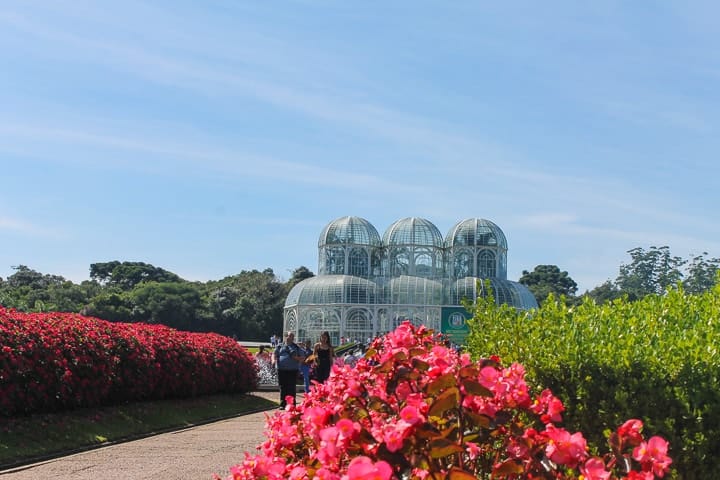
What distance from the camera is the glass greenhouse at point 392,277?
5891 centimetres

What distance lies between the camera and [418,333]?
17.3 ft

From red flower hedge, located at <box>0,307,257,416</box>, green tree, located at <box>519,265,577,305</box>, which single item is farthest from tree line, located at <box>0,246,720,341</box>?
red flower hedge, located at <box>0,307,257,416</box>

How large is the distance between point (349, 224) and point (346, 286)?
196 inches

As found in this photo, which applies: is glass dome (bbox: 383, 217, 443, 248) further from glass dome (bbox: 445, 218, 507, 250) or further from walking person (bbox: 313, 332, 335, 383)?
walking person (bbox: 313, 332, 335, 383)

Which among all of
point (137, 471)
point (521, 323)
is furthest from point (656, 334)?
point (137, 471)

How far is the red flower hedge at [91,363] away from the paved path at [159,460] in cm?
138

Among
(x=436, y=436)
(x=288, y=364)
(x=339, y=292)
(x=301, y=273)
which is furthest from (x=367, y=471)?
(x=301, y=273)

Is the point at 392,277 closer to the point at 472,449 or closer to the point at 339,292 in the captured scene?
the point at 339,292

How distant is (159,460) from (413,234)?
51691 mm

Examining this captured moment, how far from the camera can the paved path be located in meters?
9.50

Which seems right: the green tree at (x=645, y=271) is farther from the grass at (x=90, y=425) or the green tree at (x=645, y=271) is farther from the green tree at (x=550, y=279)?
the grass at (x=90, y=425)

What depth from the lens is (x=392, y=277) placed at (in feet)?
201

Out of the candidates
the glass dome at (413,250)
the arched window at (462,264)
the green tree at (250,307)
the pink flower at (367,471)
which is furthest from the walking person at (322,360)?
the green tree at (250,307)

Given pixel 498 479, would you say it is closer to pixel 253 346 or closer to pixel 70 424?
pixel 70 424
